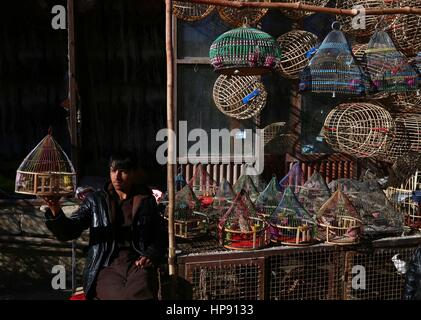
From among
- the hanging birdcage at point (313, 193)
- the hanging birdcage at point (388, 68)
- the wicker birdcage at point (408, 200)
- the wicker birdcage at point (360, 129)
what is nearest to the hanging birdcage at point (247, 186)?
the hanging birdcage at point (313, 193)

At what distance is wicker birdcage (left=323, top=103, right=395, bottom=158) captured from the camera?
19.4ft

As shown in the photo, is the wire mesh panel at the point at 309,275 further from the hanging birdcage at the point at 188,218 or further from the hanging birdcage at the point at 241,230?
the hanging birdcage at the point at 188,218

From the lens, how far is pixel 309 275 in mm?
4328

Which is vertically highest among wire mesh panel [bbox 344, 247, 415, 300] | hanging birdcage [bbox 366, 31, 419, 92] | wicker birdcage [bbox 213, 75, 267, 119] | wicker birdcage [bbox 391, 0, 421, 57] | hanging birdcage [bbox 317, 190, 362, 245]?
wicker birdcage [bbox 391, 0, 421, 57]

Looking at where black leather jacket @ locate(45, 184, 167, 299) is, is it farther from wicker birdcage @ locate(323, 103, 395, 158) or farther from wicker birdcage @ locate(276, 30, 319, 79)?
wicker birdcage @ locate(276, 30, 319, 79)

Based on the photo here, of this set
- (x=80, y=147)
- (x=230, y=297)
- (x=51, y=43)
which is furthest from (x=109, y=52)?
(x=230, y=297)

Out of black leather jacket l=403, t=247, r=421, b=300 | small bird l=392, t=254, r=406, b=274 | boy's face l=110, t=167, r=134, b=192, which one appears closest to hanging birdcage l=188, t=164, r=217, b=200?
boy's face l=110, t=167, r=134, b=192

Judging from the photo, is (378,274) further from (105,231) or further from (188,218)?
(105,231)

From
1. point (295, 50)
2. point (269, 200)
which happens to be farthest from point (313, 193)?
point (295, 50)

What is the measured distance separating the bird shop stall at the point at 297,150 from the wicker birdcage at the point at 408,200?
0.02 metres

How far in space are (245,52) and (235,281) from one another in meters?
2.27

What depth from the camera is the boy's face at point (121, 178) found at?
3.69 m

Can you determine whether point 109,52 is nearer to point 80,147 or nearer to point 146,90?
A: point 146,90

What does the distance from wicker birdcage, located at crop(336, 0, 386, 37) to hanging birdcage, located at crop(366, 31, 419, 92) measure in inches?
31.7
